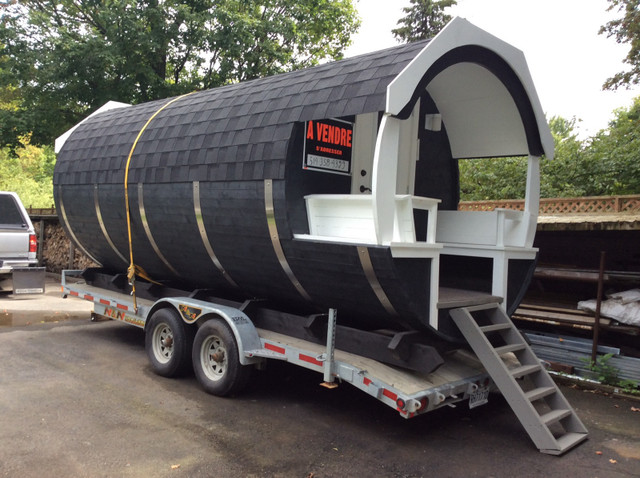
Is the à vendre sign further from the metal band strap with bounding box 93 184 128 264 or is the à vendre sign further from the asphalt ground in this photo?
the metal band strap with bounding box 93 184 128 264

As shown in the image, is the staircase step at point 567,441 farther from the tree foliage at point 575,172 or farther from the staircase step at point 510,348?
the tree foliage at point 575,172

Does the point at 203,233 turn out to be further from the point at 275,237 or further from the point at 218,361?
the point at 218,361

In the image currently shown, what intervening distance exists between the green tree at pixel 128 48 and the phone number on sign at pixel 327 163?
10.2 metres

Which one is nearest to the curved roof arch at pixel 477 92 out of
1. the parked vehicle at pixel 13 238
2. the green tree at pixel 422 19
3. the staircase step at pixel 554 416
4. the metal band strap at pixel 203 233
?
the metal band strap at pixel 203 233

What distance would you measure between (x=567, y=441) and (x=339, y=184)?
123 inches

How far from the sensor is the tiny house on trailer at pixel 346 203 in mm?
4445

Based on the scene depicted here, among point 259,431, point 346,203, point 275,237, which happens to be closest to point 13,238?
point 275,237

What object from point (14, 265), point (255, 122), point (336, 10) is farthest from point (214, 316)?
point (336, 10)

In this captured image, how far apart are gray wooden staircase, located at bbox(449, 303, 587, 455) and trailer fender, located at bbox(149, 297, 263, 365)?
6.41 feet

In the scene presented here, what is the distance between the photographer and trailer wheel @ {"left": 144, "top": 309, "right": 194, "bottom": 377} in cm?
596

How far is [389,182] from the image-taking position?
170 inches

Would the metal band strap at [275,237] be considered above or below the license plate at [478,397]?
above

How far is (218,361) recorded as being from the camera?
18.1ft

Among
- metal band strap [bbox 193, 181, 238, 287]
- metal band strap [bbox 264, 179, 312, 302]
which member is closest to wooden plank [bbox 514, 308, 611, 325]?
metal band strap [bbox 264, 179, 312, 302]
